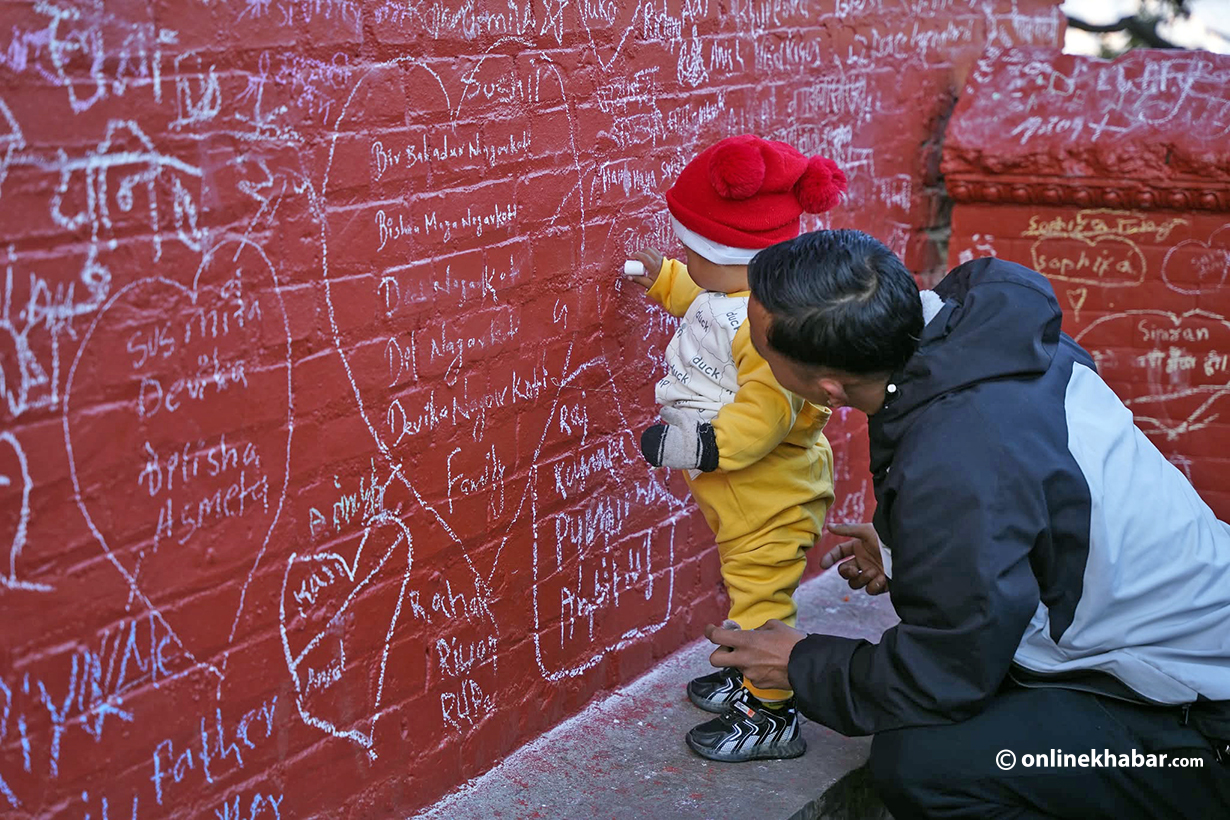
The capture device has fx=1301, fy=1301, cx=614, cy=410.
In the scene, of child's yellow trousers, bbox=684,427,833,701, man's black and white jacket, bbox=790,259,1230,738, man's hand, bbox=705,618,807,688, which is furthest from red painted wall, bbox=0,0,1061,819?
man's black and white jacket, bbox=790,259,1230,738

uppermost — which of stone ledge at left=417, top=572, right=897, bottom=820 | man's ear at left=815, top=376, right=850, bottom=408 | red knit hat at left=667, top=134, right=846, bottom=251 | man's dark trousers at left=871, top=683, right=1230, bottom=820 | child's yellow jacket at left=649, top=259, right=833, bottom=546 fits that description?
red knit hat at left=667, top=134, right=846, bottom=251

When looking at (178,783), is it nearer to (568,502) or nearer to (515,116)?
(568,502)

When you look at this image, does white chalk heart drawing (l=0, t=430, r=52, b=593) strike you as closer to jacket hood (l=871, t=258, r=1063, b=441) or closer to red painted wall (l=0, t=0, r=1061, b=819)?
red painted wall (l=0, t=0, r=1061, b=819)

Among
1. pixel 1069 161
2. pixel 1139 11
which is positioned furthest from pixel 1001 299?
pixel 1139 11

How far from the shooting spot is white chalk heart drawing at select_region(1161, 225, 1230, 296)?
15.0ft

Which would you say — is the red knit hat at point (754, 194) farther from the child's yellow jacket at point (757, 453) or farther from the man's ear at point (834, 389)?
the man's ear at point (834, 389)

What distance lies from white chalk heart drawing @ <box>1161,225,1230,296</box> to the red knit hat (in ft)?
6.85

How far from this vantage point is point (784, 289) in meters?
2.54

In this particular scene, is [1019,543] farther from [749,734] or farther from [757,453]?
[749,734]

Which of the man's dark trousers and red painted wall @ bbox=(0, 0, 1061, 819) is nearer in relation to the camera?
red painted wall @ bbox=(0, 0, 1061, 819)

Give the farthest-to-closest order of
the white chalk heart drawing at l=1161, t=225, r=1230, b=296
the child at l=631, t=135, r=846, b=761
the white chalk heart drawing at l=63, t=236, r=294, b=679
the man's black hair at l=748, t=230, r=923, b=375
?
the white chalk heart drawing at l=1161, t=225, r=1230, b=296 → the child at l=631, t=135, r=846, b=761 → the man's black hair at l=748, t=230, r=923, b=375 → the white chalk heart drawing at l=63, t=236, r=294, b=679

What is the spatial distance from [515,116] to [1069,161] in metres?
2.53

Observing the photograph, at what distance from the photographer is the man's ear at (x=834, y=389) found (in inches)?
102

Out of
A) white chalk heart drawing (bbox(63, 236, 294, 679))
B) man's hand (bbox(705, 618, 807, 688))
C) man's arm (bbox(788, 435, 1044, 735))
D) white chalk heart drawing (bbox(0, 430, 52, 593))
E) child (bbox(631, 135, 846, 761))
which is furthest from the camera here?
child (bbox(631, 135, 846, 761))
